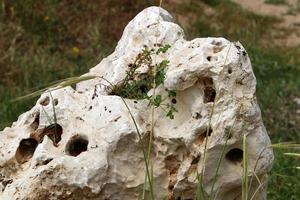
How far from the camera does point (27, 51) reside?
6910 millimetres

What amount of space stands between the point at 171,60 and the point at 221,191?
506mm

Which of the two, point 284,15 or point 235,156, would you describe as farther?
point 284,15

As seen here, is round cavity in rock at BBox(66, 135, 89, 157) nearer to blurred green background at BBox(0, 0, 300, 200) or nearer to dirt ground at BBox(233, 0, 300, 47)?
blurred green background at BBox(0, 0, 300, 200)

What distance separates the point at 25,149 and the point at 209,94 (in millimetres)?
714

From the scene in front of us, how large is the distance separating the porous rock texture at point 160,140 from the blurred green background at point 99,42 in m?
2.12

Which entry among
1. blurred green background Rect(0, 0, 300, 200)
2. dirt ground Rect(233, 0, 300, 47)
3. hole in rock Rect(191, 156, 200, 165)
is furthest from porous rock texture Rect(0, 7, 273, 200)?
dirt ground Rect(233, 0, 300, 47)

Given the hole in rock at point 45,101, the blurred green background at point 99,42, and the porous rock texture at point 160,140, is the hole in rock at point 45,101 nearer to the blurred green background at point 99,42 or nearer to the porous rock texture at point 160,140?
the porous rock texture at point 160,140

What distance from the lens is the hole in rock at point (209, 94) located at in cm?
279

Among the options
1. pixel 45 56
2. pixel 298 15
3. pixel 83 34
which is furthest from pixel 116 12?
pixel 298 15

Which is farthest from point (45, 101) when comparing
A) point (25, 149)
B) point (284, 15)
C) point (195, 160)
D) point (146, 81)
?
point (284, 15)

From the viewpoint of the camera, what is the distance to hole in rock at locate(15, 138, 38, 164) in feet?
9.61

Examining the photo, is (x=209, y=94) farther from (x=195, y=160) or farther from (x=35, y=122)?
(x=35, y=122)

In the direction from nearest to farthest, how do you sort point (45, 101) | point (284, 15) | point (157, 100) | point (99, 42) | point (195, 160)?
point (195, 160) → point (157, 100) → point (45, 101) → point (99, 42) → point (284, 15)

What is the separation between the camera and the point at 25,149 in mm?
2957
